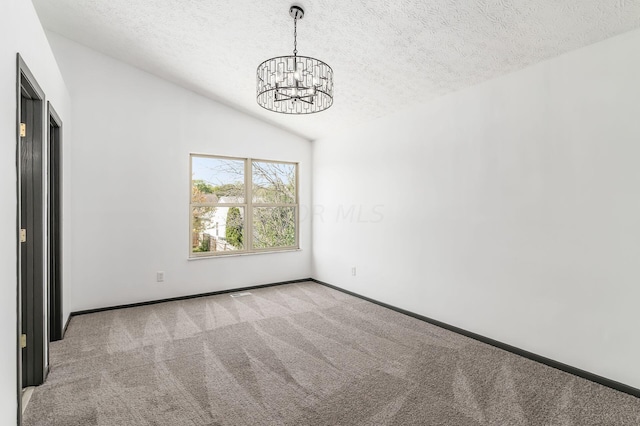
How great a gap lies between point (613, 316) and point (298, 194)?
4.32m

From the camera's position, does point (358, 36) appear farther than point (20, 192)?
Yes

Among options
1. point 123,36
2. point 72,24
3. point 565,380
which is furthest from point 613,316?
point 72,24

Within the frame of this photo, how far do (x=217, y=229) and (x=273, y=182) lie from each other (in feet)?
3.93

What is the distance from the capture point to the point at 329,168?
17.9 ft

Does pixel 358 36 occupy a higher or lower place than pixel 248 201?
higher

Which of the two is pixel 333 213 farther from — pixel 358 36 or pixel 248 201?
pixel 358 36

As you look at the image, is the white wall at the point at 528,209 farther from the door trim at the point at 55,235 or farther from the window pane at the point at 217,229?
the door trim at the point at 55,235

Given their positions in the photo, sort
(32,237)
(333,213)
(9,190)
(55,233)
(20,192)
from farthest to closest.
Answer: (333,213) → (55,233) → (32,237) → (20,192) → (9,190)

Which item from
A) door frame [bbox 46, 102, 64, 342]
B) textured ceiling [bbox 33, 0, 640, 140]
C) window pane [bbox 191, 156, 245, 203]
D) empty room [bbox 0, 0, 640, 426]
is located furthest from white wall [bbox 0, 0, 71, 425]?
window pane [bbox 191, 156, 245, 203]

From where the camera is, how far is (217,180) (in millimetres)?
5051

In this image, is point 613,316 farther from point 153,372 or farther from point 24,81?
point 24,81

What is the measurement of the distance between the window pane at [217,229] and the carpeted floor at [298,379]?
1328 mm

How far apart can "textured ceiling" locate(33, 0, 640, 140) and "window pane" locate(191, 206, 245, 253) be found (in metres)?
1.77

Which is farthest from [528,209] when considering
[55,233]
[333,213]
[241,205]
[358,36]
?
[55,233]
